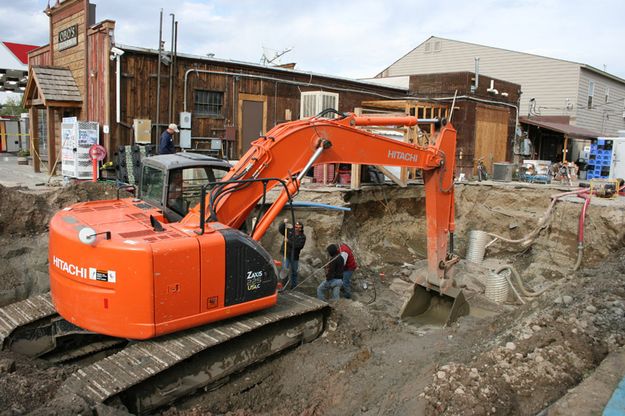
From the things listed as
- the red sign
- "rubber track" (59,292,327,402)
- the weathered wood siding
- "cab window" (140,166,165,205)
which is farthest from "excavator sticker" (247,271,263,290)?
the weathered wood siding

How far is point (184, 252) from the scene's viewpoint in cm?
521

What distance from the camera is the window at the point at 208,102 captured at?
15055 millimetres

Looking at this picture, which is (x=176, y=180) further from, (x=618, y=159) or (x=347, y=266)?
(x=618, y=159)

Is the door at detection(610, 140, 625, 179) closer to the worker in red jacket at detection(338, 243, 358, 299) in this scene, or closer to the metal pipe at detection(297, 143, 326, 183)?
the worker in red jacket at detection(338, 243, 358, 299)

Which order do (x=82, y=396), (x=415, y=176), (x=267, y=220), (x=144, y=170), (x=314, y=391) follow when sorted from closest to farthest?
(x=82, y=396) → (x=314, y=391) → (x=267, y=220) → (x=144, y=170) → (x=415, y=176)

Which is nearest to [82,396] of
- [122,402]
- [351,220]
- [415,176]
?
[122,402]

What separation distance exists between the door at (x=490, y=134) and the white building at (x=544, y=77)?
7.74m

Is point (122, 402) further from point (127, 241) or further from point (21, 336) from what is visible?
point (21, 336)

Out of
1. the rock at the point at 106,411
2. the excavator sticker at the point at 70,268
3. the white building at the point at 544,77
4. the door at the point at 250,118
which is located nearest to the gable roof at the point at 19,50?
the door at the point at 250,118

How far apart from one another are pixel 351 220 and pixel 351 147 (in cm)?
631

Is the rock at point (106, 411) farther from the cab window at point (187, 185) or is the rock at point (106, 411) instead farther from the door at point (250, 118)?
the door at point (250, 118)

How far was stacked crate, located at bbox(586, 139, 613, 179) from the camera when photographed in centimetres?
2191

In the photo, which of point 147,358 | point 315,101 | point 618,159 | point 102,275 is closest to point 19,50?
point 315,101

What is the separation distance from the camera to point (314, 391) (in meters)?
5.92
